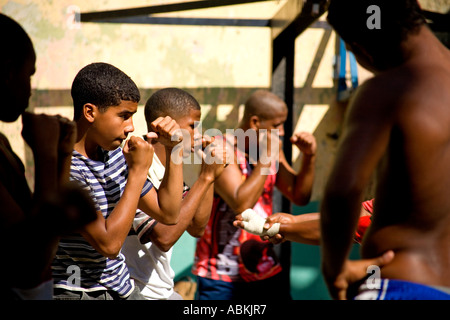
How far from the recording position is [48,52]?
3.54m

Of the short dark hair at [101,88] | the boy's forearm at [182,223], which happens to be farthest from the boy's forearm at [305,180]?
the short dark hair at [101,88]

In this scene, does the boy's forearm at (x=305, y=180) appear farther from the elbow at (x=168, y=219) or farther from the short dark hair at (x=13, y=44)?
the short dark hair at (x=13, y=44)

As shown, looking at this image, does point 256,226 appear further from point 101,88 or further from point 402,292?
point 101,88

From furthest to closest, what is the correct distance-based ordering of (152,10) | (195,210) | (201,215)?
(152,10), (201,215), (195,210)

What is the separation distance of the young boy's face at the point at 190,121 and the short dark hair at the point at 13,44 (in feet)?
3.90

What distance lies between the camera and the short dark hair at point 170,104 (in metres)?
2.51

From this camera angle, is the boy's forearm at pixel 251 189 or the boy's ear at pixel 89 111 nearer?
the boy's ear at pixel 89 111

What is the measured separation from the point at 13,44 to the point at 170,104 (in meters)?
1.24

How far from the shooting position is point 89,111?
1.90m

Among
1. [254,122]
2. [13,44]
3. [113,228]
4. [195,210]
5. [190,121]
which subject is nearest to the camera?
[13,44]

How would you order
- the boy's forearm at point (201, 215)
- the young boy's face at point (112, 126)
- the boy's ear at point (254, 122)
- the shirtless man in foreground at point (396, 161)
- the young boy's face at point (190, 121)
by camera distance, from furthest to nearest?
the boy's ear at point (254, 122)
the young boy's face at point (190, 121)
the boy's forearm at point (201, 215)
the young boy's face at point (112, 126)
the shirtless man in foreground at point (396, 161)

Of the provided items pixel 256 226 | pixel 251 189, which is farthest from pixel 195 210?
pixel 251 189

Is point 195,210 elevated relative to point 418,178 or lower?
lower
